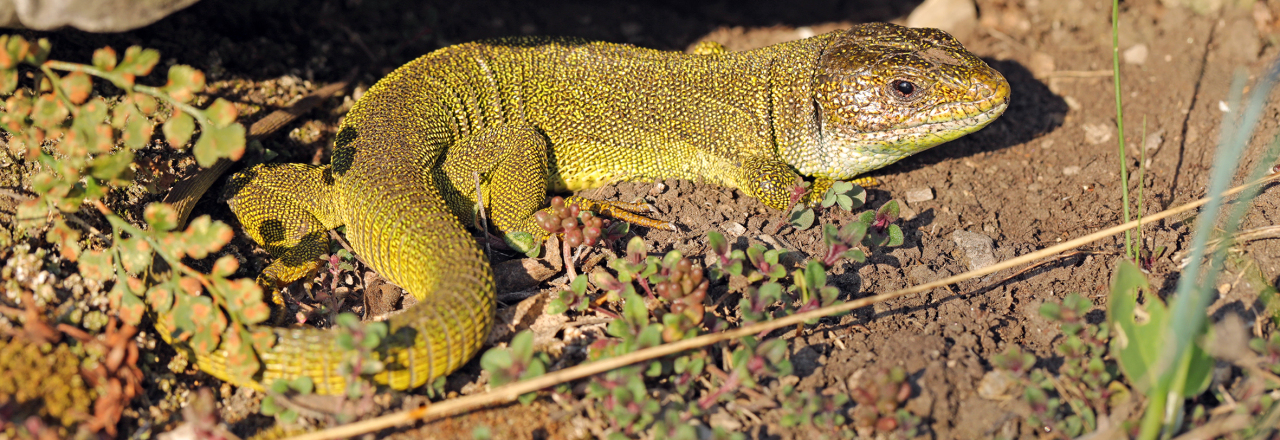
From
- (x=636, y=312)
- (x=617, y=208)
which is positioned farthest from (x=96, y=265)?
(x=617, y=208)

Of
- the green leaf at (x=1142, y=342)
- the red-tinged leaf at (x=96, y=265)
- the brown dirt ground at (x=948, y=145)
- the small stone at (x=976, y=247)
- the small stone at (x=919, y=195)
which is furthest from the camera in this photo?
the small stone at (x=919, y=195)

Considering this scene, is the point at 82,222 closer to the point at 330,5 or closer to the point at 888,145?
the point at 330,5

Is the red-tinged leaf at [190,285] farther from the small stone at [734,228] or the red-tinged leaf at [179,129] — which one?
the small stone at [734,228]

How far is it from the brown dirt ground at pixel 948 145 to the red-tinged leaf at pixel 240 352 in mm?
390

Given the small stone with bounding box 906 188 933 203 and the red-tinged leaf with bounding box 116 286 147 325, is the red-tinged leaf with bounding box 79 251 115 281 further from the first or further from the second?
the small stone with bounding box 906 188 933 203

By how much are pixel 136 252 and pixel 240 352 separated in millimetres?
582

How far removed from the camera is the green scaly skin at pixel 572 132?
3.77 metres

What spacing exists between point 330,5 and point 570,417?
422cm

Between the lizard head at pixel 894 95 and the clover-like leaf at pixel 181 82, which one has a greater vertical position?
the clover-like leaf at pixel 181 82

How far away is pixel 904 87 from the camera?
13.3ft

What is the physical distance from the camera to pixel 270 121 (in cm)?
467

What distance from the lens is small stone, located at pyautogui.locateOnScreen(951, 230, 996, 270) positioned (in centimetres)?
392

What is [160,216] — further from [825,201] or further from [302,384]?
[825,201]

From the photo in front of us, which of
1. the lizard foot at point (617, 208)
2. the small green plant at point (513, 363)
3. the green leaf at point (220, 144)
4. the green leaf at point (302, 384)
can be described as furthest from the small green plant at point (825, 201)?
the green leaf at point (220, 144)
